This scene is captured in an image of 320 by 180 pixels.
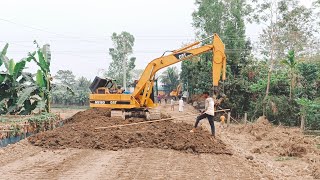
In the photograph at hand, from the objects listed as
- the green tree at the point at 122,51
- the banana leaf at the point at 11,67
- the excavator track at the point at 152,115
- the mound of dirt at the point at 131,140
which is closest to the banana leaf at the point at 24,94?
the banana leaf at the point at 11,67

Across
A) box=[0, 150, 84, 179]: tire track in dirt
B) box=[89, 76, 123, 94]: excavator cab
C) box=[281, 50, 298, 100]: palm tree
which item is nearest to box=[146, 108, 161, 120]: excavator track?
box=[89, 76, 123, 94]: excavator cab

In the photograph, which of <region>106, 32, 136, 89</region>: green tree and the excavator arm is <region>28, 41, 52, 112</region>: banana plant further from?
<region>106, 32, 136, 89</region>: green tree

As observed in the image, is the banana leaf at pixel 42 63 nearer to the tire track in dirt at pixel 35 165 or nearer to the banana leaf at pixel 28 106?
the banana leaf at pixel 28 106

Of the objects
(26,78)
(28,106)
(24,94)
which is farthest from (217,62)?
(28,106)

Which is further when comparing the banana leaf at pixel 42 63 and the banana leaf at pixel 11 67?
the banana leaf at pixel 11 67

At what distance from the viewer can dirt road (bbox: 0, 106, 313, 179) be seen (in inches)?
337

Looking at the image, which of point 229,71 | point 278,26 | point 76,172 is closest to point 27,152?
point 76,172

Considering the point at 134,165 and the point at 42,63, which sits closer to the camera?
the point at 134,165

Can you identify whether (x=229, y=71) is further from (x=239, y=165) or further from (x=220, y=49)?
(x=239, y=165)

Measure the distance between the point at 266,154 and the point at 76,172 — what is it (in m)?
6.92

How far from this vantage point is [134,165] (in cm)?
958

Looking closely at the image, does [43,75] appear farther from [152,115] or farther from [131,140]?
[131,140]

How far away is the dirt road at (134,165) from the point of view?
857 cm

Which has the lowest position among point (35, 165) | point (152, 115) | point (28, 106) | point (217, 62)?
point (35, 165)
